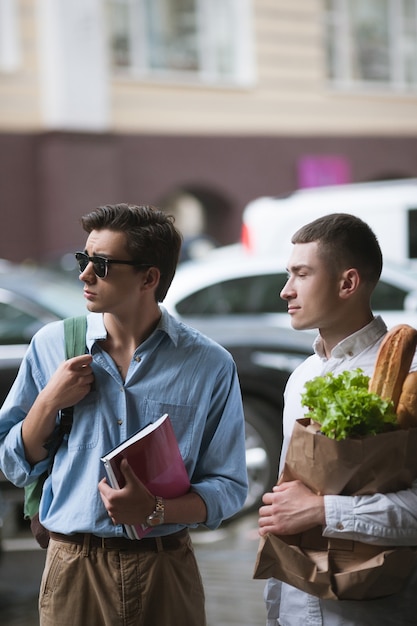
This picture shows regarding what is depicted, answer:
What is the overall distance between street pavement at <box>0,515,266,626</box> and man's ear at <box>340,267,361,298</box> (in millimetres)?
2891

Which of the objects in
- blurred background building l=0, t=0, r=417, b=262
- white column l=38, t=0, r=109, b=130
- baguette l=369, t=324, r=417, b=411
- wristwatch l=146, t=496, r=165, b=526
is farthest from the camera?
blurred background building l=0, t=0, r=417, b=262

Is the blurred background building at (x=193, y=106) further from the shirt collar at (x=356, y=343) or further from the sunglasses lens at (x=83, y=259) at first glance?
the shirt collar at (x=356, y=343)

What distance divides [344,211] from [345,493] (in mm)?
9713

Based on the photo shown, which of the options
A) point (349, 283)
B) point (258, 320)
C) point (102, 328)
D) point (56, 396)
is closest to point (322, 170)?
point (258, 320)

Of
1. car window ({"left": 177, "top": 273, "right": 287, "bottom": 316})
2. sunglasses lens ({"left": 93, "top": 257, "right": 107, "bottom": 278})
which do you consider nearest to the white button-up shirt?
sunglasses lens ({"left": 93, "top": 257, "right": 107, "bottom": 278})

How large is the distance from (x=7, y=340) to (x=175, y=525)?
456 cm

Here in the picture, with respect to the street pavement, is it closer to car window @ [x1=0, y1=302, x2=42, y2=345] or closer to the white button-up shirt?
car window @ [x1=0, y1=302, x2=42, y2=345]

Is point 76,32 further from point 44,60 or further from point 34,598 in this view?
point 34,598

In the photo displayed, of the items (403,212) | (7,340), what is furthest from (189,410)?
(403,212)

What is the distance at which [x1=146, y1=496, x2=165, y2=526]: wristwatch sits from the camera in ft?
8.19

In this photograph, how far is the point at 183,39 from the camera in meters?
19.0

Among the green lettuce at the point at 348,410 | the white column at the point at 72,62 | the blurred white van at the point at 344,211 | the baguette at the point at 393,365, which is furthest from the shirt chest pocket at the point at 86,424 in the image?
the white column at the point at 72,62

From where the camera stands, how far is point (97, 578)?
262 cm

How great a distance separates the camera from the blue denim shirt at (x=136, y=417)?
265 centimetres
